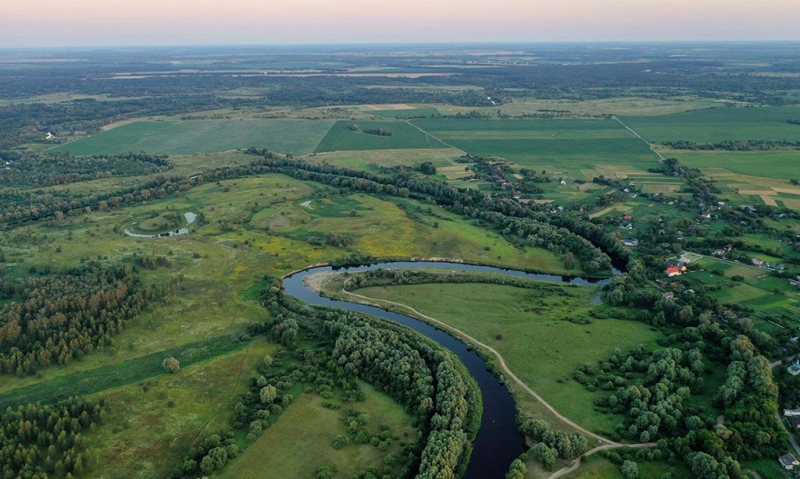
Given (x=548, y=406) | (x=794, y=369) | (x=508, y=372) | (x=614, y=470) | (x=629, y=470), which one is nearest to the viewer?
(x=629, y=470)

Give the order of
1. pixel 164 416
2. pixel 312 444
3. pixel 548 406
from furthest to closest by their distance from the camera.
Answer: pixel 548 406 → pixel 164 416 → pixel 312 444

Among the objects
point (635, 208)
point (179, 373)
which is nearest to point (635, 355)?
point (179, 373)

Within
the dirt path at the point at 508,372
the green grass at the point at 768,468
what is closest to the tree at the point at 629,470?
the dirt path at the point at 508,372

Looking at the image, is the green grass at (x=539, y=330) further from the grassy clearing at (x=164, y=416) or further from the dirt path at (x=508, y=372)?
the grassy clearing at (x=164, y=416)

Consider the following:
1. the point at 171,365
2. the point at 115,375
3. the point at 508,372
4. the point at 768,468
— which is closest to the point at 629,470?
the point at 768,468

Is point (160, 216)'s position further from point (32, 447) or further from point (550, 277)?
point (550, 277)

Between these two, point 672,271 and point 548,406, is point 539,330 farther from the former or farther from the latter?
point 672,271
